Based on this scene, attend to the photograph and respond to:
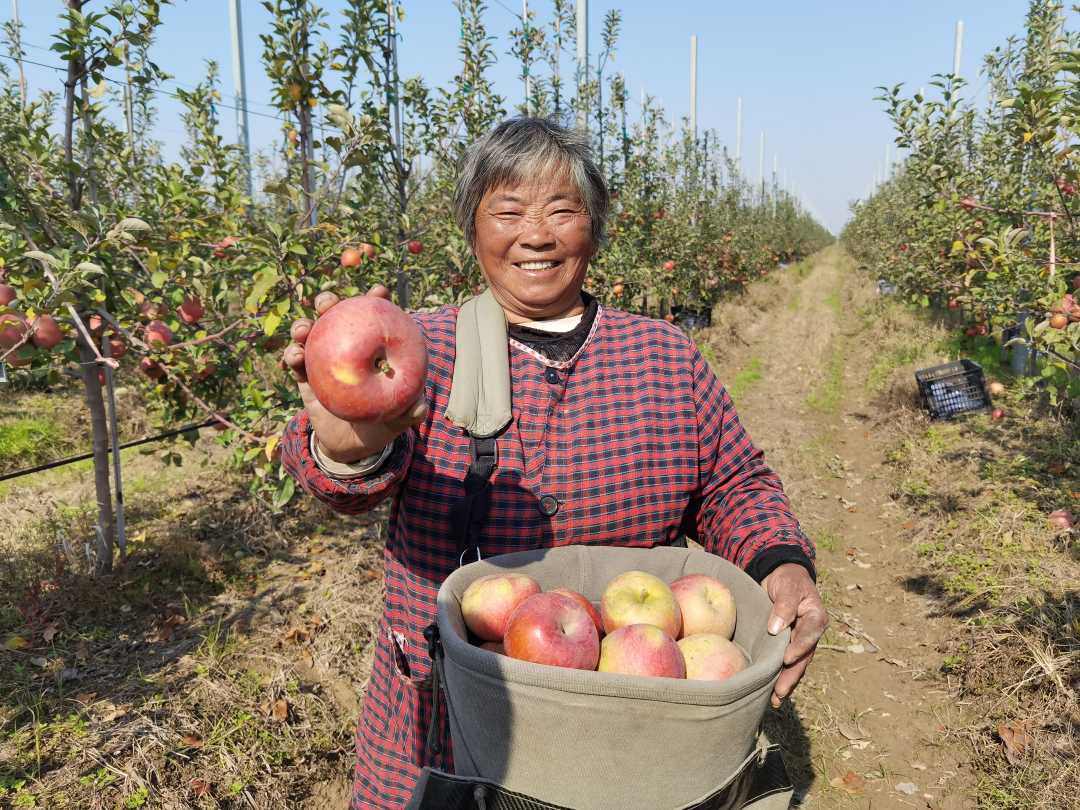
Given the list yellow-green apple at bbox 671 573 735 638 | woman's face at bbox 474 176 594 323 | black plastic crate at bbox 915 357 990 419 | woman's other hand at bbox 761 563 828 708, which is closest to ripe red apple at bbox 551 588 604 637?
yellow-green apple at bbox 671 573 735 638

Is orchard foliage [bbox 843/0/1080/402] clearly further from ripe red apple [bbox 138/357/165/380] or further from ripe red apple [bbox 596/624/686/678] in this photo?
ripe red apple [bbox 138/357/165/380]

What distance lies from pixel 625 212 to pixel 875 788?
698 cm

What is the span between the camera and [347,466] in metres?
1.22

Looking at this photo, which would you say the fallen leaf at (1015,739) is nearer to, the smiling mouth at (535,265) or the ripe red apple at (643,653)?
the ripe red apple at (643,653)

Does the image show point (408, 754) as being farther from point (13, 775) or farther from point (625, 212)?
point (625, 212)

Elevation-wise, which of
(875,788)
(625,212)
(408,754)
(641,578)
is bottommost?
(875,788)

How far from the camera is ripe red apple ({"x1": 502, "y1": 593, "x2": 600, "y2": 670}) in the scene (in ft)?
3.77

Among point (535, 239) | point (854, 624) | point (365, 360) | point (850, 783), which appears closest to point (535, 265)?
point (535, 239)

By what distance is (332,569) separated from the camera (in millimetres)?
3848

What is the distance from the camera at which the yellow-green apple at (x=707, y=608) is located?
1354mm

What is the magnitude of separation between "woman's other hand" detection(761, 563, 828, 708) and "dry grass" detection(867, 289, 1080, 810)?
1972 mm

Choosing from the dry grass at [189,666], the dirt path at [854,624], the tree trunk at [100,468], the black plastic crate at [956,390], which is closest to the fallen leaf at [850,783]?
the dirt path at [854,624]

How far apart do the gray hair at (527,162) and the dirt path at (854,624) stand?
2563mm

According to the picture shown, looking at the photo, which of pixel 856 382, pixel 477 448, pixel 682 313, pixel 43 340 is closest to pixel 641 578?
pixel 477 448
